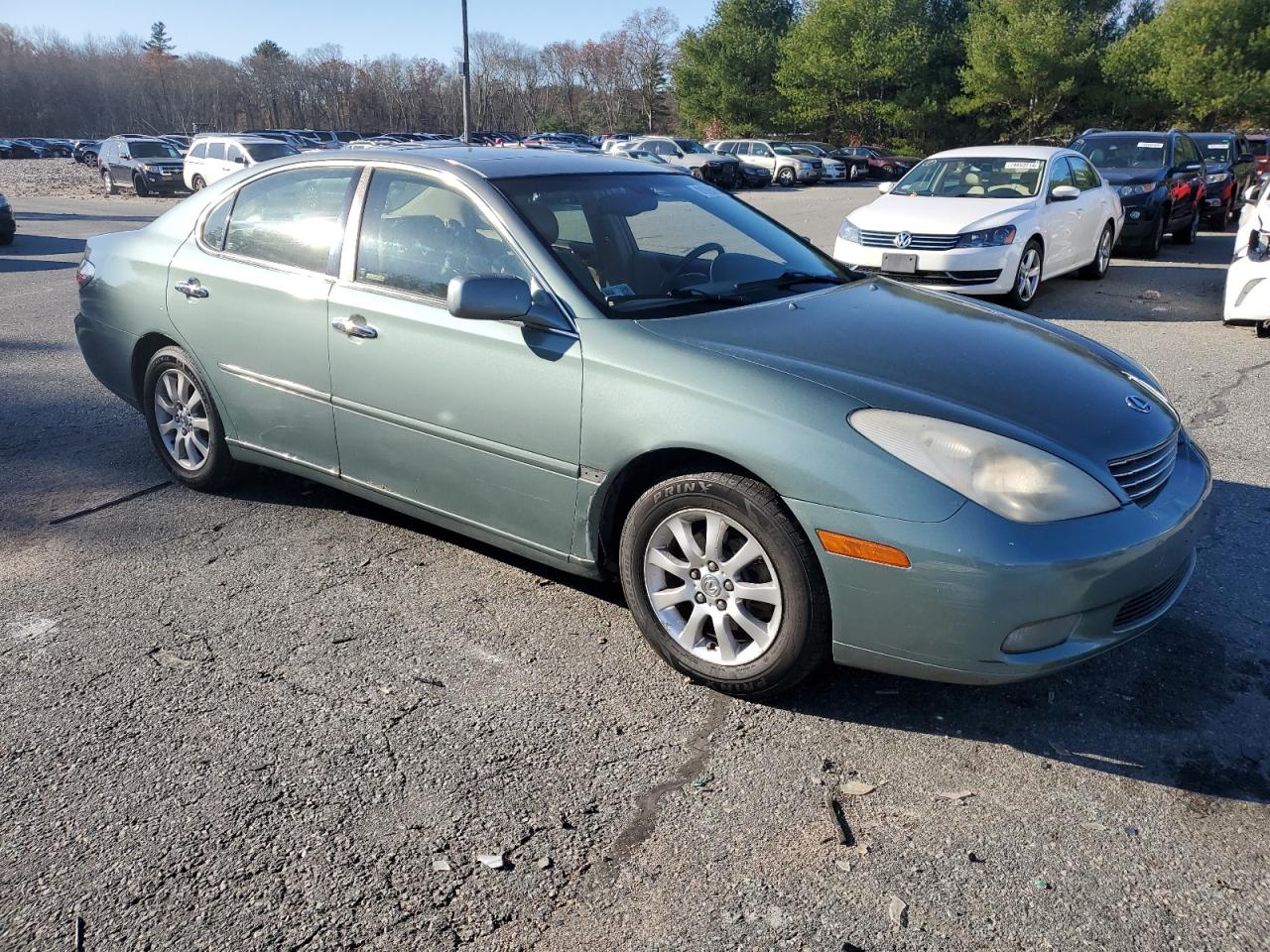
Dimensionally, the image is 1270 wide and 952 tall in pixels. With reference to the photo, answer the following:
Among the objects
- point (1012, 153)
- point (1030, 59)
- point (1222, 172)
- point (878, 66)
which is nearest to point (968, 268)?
point (1012, 153)

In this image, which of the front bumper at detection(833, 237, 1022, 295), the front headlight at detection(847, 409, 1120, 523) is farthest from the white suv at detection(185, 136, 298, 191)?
the front headlight at detection(847, 409, 1120, 523)

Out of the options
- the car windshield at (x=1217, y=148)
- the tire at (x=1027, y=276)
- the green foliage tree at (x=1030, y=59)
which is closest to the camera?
the tire at (x=1027, y=276)

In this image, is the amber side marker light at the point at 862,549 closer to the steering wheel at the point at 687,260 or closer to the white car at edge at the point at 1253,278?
the steering wheel at the point at 687,260

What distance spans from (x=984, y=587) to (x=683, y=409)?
97cm

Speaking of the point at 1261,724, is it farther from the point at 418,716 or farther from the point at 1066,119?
the point at 1066,119

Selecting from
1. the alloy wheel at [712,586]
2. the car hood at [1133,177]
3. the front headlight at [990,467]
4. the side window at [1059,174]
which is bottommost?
the alloy wheel at [712,586]

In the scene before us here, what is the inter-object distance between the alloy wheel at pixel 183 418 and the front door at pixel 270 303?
9.4 inches

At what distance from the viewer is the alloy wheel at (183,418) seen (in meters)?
4.57

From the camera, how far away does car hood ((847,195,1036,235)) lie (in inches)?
356

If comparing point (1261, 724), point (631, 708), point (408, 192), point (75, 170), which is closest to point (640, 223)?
point (408, 192)

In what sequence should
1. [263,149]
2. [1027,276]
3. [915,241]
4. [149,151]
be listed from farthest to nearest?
[149,151] < [263,149] < [1027,276] < [915,241]

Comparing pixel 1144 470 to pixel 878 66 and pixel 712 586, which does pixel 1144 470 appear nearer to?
pixel 712 586

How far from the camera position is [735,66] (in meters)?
59.0

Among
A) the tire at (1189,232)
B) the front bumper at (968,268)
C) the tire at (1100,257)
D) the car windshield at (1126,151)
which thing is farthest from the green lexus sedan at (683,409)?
the tire at (1189,232)
